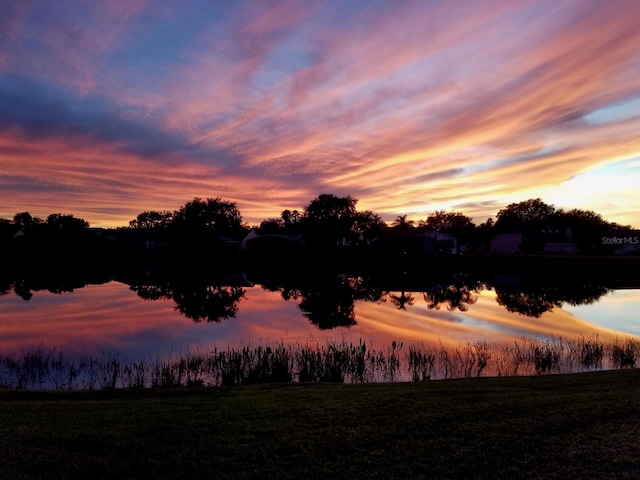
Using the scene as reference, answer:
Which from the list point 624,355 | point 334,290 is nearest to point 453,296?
point 334,290

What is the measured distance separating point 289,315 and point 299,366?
1524 cm

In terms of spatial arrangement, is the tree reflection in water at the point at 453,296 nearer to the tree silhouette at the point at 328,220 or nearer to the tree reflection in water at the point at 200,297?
the tree reflection in water at the point at 200,297

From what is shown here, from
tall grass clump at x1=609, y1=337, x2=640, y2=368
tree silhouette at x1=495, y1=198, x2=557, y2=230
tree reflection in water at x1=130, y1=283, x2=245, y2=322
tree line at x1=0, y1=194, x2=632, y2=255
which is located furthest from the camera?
tree silhouette at x1=495, y1=198, x2=557, y2=230

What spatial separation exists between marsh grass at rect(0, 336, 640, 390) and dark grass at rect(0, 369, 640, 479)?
6501 millimetres

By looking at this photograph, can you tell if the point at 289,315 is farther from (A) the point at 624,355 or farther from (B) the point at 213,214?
(B) the point at 213,214

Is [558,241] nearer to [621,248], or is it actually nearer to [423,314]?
[621,248]

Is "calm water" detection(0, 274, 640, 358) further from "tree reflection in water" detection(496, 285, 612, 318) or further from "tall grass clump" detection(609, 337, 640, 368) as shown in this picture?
"tall grass clump" detection(609, 337, 640, 368)

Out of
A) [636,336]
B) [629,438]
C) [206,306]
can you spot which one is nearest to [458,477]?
[629,438]

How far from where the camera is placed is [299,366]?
60.5 ft

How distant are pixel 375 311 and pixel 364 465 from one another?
29.3 metres

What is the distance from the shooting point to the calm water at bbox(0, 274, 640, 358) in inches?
1001

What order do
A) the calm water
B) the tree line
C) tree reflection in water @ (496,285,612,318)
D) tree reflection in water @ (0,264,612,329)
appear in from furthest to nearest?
the tree line, tree reflection in water @ (0,264,612,329), tree reflection in water @ (496,285,612,318), the calm water

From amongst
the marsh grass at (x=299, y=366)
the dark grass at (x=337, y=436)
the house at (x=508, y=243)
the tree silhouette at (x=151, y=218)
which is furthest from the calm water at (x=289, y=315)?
the tree silhouette at (x=151, y=218)

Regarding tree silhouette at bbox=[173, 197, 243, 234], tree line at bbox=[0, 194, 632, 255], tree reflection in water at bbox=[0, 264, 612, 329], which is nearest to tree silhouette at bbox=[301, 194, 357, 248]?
tree line at bbox=[0, 194, 632, 255]
